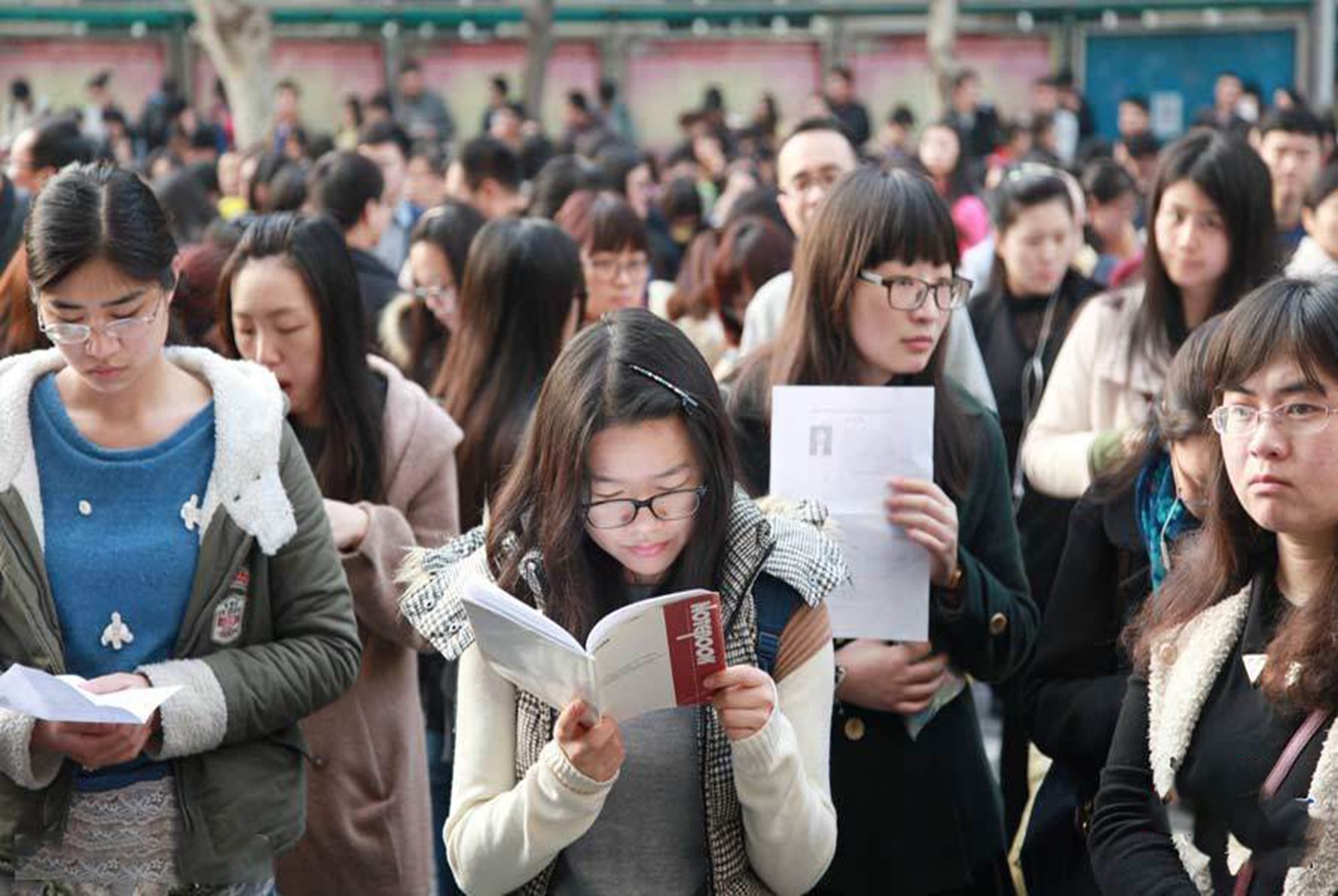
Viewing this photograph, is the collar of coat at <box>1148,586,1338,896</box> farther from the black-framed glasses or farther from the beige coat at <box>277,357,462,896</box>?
the black-framed glasses

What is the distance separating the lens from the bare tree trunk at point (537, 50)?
25.5 metres

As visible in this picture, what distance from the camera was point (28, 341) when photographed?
392 cm

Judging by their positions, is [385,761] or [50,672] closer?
[50,672]

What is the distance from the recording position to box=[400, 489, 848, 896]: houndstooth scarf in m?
2.80

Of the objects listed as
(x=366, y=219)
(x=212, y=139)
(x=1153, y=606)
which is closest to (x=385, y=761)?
(x=1153, y=606)

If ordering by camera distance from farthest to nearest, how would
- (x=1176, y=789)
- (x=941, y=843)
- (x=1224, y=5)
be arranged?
(x=1224, y=5)
(x=941, y=843)
(x=1176, y=789)

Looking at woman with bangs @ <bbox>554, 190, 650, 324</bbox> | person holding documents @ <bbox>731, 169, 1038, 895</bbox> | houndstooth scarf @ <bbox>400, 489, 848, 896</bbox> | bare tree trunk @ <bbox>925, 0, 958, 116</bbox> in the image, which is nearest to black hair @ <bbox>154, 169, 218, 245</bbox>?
woman with bangs @ <bbox>554, 190, 650, 324</bbox>

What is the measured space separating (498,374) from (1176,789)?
2317 mm

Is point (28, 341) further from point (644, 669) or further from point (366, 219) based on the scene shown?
point (366, 219)

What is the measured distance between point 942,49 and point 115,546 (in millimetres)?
22174

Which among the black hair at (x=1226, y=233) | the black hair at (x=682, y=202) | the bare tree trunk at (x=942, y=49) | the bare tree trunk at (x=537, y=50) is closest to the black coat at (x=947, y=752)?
the black hair at (x=1226, y=233)

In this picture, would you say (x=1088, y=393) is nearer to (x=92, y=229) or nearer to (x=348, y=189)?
(x=92, y=229)

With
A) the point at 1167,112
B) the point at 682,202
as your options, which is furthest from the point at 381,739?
the point at 1167,112

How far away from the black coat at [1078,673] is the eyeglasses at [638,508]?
3.38 ft
